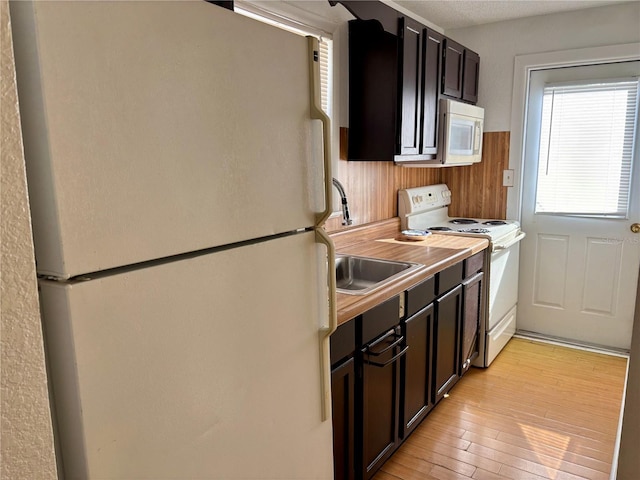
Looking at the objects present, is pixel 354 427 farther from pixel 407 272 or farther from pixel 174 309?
pixel 174 309

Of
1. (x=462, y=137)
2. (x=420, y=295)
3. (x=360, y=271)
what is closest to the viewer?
(x=420, y=295)

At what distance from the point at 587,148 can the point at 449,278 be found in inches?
67.7

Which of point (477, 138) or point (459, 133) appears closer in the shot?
point (459, 133)

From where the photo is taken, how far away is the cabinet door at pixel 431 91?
2.75m

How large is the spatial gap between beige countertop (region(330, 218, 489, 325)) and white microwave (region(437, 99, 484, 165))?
1.72 ft

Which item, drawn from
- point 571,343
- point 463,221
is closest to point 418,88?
point 463,221

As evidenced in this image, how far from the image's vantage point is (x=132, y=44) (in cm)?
78

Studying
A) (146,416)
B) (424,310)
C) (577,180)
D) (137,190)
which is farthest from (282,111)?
(577,180)

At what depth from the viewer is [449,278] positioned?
2510mm

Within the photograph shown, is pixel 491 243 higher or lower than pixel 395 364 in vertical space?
higher

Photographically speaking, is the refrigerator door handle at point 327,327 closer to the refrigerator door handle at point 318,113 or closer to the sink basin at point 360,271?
the refrigerator door handle at point 318,113

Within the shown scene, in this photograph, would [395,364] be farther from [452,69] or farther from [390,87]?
[452,69]

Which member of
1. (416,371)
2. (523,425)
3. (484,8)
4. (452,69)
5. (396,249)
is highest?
(484,8)

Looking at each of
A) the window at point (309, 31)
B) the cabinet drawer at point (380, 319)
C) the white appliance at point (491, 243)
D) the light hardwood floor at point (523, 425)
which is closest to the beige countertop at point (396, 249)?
the cabinet drawer at point (380, 319)
